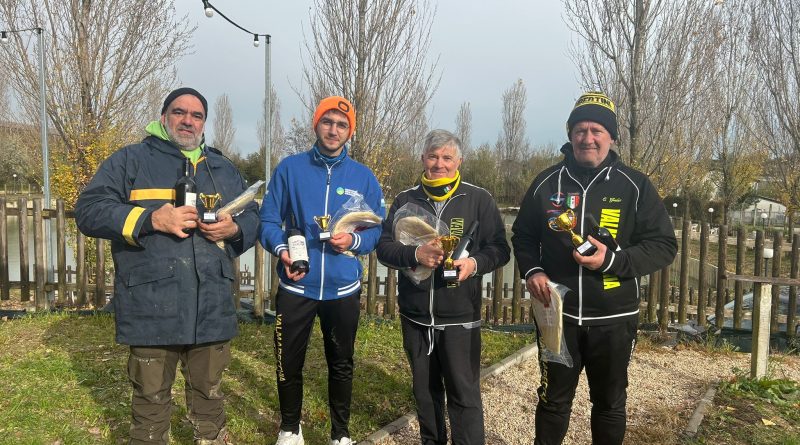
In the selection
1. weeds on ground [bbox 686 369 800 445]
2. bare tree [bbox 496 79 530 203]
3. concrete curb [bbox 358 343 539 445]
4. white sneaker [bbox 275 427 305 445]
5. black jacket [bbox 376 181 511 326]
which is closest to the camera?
black jacket [bbox 376 181 511 326]

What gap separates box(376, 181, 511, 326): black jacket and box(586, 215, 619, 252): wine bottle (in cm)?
55

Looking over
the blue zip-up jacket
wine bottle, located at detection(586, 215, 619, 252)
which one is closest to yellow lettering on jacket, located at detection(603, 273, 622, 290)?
wine bottle, located at detection(586, 215, 619, 252)

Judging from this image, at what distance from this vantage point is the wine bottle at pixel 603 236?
2.57 metres

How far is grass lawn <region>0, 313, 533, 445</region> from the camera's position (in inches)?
141

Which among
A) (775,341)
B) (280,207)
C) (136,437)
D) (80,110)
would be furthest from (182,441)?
(80,110)

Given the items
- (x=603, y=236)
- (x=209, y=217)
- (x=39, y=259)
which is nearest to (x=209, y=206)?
(x=209, y=217)

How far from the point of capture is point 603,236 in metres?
2.58

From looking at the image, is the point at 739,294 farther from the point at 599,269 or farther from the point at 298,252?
the point at 298,252

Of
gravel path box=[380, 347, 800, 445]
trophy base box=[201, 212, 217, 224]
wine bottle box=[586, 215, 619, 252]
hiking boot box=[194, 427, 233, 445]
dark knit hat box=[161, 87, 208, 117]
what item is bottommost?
gravel path box=[380, 347, 800, 445]

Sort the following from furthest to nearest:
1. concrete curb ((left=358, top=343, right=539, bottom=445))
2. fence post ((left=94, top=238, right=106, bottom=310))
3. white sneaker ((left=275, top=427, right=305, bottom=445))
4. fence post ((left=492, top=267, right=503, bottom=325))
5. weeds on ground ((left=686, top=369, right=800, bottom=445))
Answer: fence post ((left=492, top=267, right=503, bottom=325)) → fence post ((left=94, top=238, right=106, bottom=310)) → weeds on ground ((left=686, top=369, right=800, bottom=445)) → concrete curb ((left=358, top=343, right=539, bottom=445)) → white sneaker ((left=275, top=427, right=305, bottom=445))

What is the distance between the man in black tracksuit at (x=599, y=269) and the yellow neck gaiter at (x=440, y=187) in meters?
0.53

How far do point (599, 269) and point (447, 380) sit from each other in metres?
1.10

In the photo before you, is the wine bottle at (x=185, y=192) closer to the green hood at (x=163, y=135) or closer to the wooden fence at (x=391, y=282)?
the green hood at (x=163, y=135)

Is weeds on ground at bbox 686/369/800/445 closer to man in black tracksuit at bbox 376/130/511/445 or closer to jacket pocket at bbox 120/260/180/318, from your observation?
man in black tracksuit at bbox 376/130/511/445
